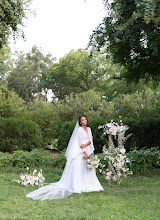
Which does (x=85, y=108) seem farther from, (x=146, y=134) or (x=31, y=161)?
(x=31, y=161)

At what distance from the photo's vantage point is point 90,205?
4.80 metres

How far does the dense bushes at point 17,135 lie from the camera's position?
1265cm

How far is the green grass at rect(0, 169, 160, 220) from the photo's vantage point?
165 inches

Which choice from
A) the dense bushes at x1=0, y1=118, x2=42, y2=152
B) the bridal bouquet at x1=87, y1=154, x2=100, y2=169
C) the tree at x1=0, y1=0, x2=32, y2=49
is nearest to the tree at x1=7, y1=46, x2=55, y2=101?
the dense bushes at x1=0, y1=118, x2=42, y2=152

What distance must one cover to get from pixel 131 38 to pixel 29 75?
3378cm

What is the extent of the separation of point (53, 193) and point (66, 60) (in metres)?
34.0

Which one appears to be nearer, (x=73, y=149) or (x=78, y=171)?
(x=78, y=171)

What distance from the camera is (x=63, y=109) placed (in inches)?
845

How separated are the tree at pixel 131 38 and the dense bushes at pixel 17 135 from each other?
5842 millimetres

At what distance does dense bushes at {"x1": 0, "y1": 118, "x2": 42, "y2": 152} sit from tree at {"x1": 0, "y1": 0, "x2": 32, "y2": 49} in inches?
157

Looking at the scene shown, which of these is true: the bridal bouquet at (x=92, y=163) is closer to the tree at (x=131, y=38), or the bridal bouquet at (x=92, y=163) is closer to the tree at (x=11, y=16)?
the tree at (x=131, y=38)

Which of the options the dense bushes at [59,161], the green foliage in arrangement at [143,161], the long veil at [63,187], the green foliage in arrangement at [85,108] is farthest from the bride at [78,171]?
the green foliage in arrangement at [85,108]

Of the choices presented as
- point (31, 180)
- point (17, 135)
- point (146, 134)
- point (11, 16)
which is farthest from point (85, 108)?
point (31, 180)

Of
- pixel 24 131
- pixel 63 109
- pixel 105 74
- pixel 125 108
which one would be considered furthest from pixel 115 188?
pixel 105 74
